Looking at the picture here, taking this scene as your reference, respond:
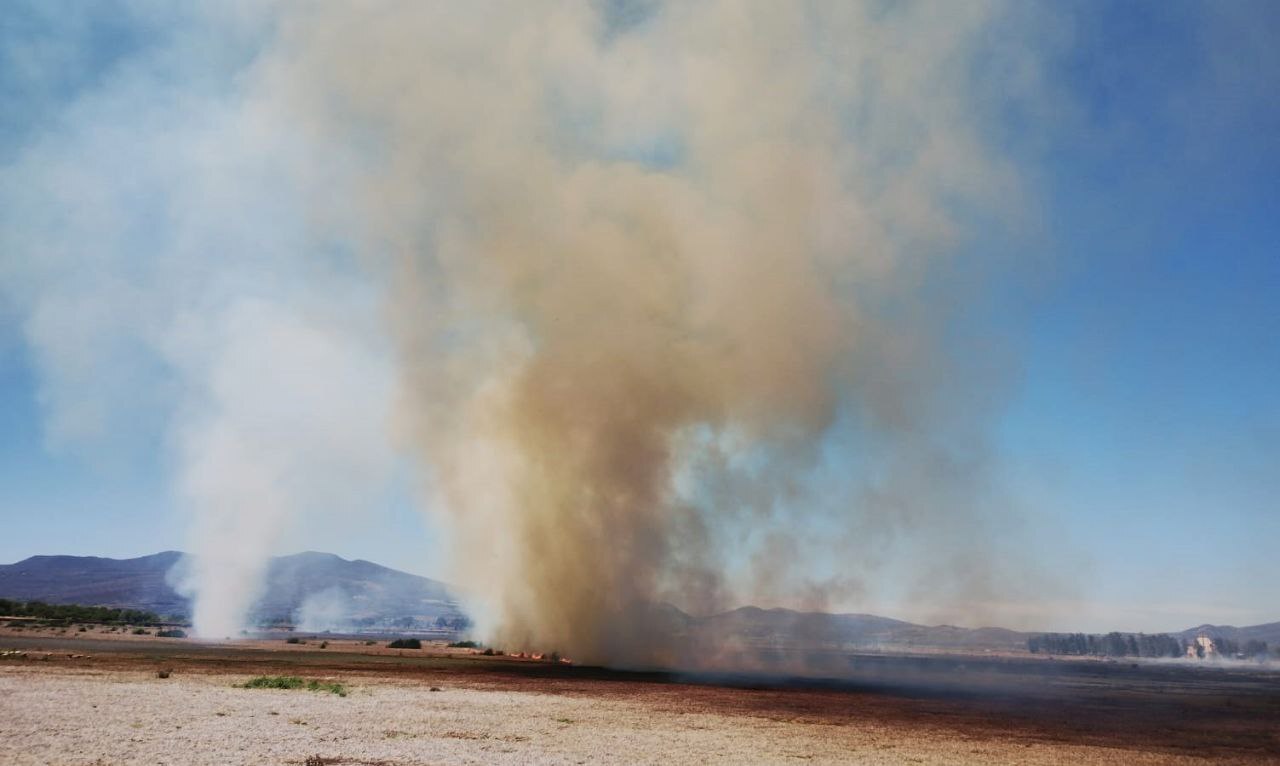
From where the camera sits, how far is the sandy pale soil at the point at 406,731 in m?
20.3

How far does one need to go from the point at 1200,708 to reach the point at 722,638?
68972mm

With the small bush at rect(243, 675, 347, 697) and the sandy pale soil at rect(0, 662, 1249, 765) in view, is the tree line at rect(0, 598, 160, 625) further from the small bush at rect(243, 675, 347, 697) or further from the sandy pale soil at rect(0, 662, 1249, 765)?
the sandy pale soil at rect(0, 662, 1249, 765)

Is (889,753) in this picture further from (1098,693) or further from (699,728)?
(1098,693)

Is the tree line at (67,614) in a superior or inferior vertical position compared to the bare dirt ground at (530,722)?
inferior

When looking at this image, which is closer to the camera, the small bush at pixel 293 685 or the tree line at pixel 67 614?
the small bush at pixel 293 685

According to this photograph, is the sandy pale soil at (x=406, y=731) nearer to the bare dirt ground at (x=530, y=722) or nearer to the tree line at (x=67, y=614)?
the bare dirt ground at (x=530, y=722)

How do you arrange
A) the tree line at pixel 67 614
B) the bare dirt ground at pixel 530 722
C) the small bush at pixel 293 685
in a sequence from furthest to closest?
the tree line at pixel 67 614 → the small bush at pixel 293 685 → the bare dirt ground at pixel 530 722

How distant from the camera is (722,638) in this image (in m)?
117

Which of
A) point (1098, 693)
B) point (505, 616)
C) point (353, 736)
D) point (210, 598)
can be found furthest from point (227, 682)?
point (210, 598)

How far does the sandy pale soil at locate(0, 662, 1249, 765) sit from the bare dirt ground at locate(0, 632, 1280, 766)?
8 cm

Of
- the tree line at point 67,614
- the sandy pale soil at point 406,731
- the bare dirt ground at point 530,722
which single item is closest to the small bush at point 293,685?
the sandy pale soil at point 406,731

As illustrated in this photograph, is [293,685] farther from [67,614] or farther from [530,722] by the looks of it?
[67,614]

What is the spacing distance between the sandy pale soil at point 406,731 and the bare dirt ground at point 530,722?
0.27ft

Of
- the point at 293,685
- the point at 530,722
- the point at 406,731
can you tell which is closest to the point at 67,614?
the point at 293,685
